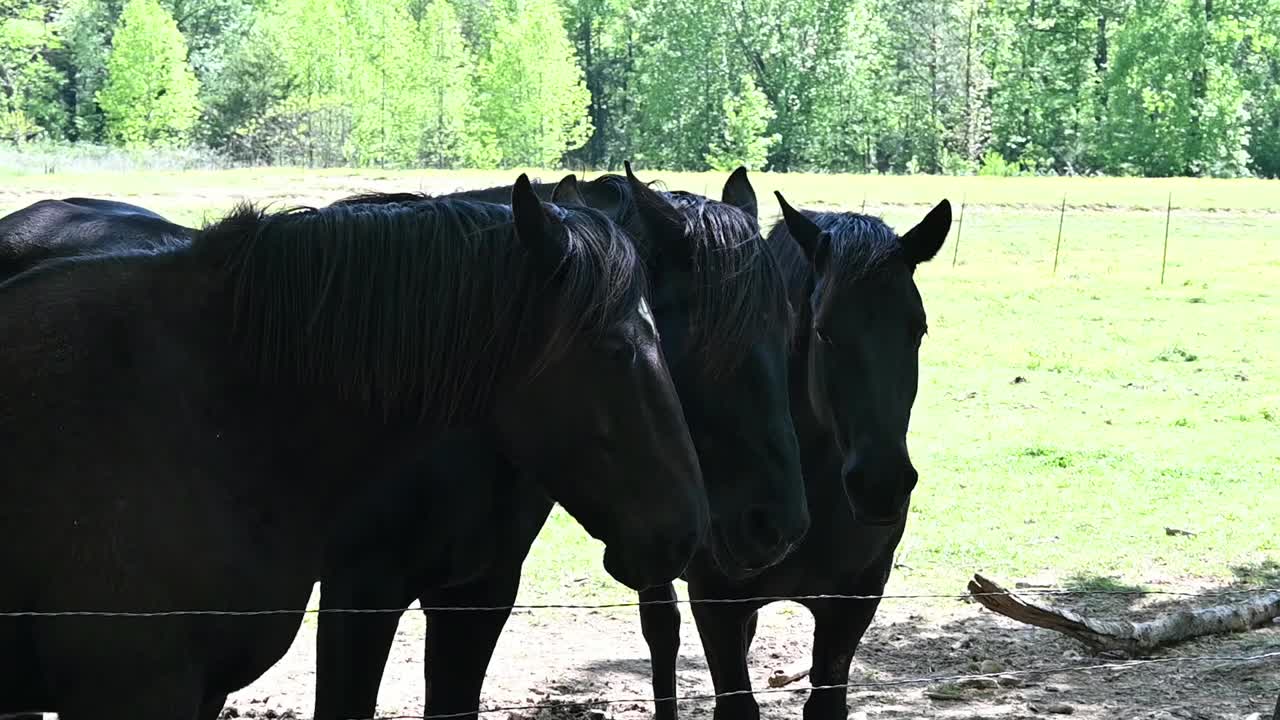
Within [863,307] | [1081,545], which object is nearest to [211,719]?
[863,307]

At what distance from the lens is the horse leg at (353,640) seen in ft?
10.8

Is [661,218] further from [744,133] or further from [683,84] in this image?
[683,84]

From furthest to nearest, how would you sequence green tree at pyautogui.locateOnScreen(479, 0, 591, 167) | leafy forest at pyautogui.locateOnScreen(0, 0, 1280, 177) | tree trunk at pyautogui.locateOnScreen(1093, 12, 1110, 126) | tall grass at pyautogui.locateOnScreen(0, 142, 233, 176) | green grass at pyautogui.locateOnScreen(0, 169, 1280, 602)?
tree trunk at pyautogui.locateOnScreen(1093, 12, 1110, 126)
leafy forest at pyautogui.locateOnScreen(0, 0, 1280, 177)
green tree at pyautogui.locateOnScreen(479, 0, 591, 167)
tall grass at pyautogui.locateOnScreen(0, 142, 233, 176)
green grass at pyautogui.locateOnScreen(0, 169, 1280, 602)

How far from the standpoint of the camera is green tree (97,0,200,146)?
50.6m

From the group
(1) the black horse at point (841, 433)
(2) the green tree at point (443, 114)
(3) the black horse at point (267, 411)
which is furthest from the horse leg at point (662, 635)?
(2) the green tree at point (443, 114)

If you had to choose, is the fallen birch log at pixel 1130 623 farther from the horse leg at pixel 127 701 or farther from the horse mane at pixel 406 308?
the horse leg at pixel 127 701

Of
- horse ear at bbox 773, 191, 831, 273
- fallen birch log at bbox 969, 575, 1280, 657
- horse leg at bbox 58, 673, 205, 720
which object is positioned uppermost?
horse ear at bbox 773, 191, 831, 273

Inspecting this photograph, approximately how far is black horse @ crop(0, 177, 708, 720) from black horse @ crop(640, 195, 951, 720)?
1.09 metres

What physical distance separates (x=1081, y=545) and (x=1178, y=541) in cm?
60

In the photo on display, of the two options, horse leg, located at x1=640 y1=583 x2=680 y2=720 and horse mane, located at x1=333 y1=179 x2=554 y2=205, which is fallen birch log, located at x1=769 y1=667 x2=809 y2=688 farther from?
horse mane, located at x1=333 y1=179 x2=554 y2=205

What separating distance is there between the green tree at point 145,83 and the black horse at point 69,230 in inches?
1916

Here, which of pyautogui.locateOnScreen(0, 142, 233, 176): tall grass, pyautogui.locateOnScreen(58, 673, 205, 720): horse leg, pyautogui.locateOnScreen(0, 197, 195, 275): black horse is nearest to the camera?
pyautogui.locateOnScreen(58, 673, 205, 720): horse leg

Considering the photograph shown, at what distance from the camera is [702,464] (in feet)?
11.6

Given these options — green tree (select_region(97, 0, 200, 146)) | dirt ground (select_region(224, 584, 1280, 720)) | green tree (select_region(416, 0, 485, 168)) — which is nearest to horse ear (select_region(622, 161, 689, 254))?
dirt ground (select_region(224, 584, 1280, 720))
